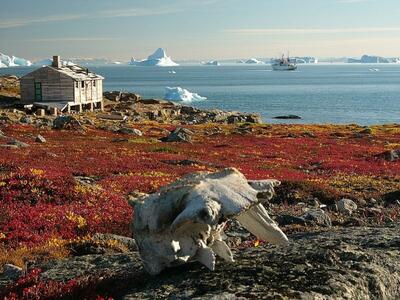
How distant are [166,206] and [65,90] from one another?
82.0 metres

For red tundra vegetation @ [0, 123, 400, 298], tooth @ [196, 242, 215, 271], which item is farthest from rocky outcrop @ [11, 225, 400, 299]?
red tundra vegetation @ [0, 123, 400, 298]

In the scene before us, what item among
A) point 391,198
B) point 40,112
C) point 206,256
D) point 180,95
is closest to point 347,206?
point 391,198

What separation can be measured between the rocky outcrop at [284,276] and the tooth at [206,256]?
0.15 metres

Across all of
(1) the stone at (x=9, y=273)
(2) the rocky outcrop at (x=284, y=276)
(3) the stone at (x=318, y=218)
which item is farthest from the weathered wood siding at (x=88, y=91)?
(2) the rocky outcrop at (x=284, y=276)

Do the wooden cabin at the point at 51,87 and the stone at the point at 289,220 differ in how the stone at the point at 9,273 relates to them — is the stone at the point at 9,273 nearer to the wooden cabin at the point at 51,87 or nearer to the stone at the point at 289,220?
the stone at the point at 289,220

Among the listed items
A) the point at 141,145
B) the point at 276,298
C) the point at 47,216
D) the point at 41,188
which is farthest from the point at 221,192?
the point at 141,145

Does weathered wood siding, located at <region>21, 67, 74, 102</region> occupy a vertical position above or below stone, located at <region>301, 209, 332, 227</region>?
above

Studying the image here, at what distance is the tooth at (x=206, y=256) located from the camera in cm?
738

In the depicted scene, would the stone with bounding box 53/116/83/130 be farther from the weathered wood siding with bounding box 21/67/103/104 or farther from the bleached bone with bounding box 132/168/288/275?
the bleached bone with bounding box 132/168/288/275

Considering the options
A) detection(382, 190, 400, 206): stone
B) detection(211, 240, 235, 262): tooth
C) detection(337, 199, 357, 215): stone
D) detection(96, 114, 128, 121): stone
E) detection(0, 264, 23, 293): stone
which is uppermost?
detection(211, 240, 235, 262): tooth

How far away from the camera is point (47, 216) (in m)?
16.6

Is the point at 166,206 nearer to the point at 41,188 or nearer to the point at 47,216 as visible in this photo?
the point at 47,216

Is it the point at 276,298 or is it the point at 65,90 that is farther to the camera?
the point at 65,90

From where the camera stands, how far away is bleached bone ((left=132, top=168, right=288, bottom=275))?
7137 millimetres
